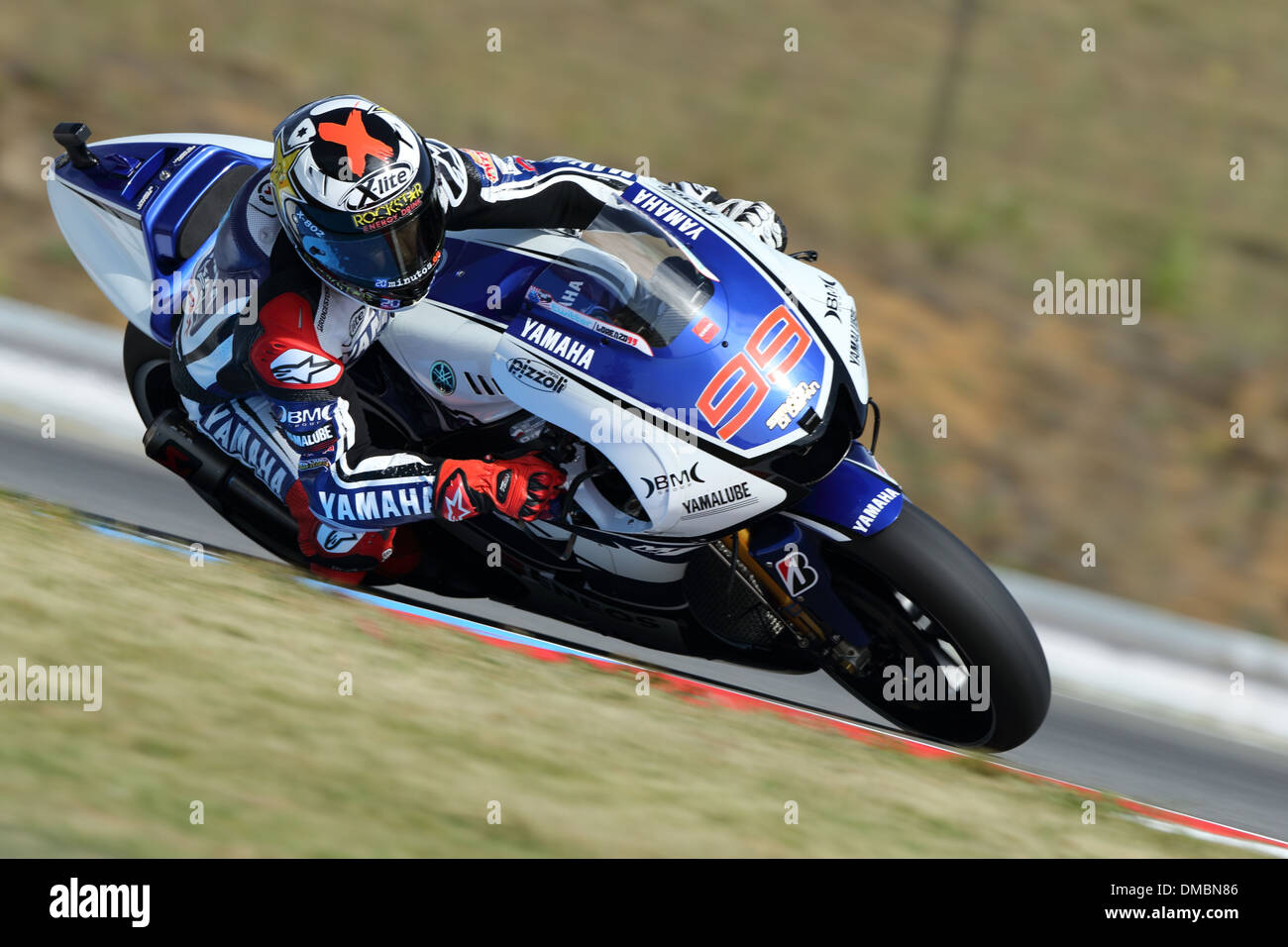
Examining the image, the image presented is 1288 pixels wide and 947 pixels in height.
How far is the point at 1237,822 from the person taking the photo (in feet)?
15.0

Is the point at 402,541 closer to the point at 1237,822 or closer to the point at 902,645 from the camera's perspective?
the point at 902,645

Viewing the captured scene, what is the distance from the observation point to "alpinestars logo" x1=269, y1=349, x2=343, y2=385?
4008 millimetres

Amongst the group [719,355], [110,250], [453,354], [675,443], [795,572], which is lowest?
[795,572]

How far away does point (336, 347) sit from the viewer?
4.09m

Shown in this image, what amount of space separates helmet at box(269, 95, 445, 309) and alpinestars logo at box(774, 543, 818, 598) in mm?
1369

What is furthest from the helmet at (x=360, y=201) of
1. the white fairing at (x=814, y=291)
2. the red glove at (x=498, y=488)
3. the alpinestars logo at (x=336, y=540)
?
the alpinestars logo at (x=336, y=540)

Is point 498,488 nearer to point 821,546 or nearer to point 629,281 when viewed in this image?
point 629,281

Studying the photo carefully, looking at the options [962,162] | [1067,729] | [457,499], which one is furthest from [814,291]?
[962,162]

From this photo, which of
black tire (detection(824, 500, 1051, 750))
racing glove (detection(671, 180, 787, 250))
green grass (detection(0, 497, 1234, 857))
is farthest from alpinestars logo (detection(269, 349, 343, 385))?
black tire (detection(824, 500, 1051, 750))

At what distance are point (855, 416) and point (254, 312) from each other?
1863mm

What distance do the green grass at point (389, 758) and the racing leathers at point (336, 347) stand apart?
526 mm

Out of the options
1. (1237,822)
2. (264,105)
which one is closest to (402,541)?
(1237,822)

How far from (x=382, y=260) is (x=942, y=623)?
1967 mm

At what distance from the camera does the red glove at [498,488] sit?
398 centimetres
